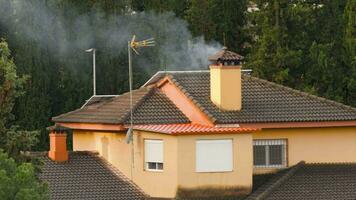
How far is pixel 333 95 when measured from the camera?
57.0m

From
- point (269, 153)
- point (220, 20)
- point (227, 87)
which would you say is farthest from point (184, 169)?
point (220, 20)

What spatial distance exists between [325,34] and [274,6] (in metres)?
3.06

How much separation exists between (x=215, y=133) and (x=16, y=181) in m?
8.75

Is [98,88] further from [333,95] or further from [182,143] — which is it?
[182,143]

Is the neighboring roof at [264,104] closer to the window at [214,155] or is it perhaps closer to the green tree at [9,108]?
the window at [214,155]

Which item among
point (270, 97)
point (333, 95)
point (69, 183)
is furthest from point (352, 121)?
point (333, 95)

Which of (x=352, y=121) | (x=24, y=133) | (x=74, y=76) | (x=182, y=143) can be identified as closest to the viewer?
(x=24, y=133)

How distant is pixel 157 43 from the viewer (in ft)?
189

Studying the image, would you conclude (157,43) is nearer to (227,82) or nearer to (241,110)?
(241,110)

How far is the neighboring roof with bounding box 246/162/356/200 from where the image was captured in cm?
3881

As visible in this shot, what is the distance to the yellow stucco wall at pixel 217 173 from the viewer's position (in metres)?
38.2

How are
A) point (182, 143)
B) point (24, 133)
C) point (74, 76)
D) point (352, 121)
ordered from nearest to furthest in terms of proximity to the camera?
point (24, 133), point (182, 143), point (352, 121), point (74, 76)

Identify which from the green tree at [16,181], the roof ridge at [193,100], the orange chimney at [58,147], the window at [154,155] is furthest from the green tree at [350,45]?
the green tree at [16,181]

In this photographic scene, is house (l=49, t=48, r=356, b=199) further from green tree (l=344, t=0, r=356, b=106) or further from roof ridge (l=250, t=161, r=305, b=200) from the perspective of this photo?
green tree (l=344, t=0, r=356, b=106)
